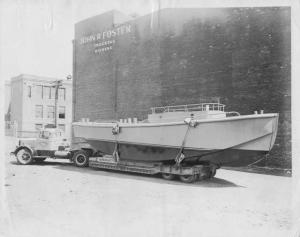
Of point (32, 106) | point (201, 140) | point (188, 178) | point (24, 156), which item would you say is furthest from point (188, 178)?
point (32, 106)

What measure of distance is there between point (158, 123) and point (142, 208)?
3.31 m

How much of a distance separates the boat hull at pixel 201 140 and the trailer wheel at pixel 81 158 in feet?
4.40

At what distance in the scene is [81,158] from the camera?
11.0 m

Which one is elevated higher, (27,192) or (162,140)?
(162,140)

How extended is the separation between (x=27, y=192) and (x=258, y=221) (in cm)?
490

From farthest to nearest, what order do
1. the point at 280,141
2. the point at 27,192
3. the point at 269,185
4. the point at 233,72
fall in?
the point at 233,72 → the point at 280,141 → the point at 269,185 → the point at 27,192

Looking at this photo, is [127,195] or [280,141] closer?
[127,195]

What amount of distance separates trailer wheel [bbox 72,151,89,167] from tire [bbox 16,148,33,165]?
1.79 metres

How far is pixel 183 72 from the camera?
12758mm

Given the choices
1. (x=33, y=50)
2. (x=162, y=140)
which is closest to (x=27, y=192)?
(x=33, y=50)

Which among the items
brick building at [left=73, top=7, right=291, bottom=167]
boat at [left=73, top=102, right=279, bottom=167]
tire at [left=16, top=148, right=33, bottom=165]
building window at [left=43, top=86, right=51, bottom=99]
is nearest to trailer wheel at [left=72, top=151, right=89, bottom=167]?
boat at [left=73, top=102, right=279, bottom=167]

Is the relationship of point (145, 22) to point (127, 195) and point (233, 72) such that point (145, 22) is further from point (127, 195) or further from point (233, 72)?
point (127, 195)

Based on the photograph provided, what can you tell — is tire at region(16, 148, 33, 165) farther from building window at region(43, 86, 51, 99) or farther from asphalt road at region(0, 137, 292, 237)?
building window at region(43, 86, 51, 99)

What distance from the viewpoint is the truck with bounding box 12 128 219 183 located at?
8.98 m
